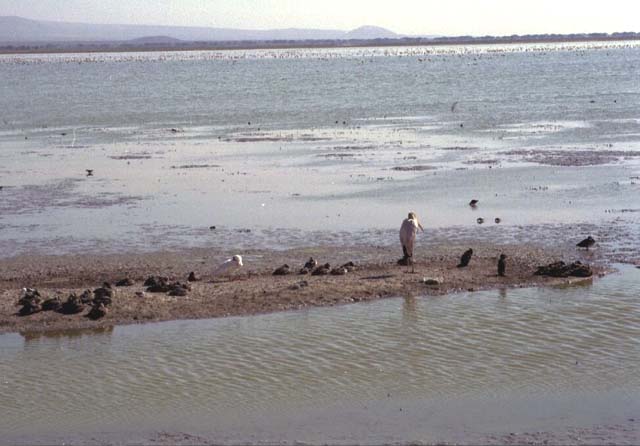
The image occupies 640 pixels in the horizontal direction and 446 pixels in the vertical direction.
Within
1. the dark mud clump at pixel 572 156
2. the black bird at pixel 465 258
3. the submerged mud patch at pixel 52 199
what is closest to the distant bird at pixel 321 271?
the black bird at pixel 465 258

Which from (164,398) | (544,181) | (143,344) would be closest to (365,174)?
(544,181)

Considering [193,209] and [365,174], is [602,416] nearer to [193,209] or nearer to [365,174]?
[193,209]

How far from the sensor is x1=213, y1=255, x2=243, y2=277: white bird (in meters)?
18.2

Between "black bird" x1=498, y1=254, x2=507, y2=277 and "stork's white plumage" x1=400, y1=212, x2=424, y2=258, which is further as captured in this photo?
"stork's white plumage" x1=400, y1=212, x2=424, y2=258

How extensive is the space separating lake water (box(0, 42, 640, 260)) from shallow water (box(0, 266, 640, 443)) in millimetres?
5320

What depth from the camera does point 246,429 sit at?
12.1 meters

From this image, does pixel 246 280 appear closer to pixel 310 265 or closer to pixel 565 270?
pixel 310 265

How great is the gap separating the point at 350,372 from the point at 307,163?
18.6m

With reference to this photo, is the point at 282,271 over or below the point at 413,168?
below

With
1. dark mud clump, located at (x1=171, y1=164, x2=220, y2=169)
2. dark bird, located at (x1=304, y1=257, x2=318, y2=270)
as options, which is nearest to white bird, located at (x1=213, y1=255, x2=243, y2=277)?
dark bird, located at (x1=304, y1=257, x2=318, y2=270)

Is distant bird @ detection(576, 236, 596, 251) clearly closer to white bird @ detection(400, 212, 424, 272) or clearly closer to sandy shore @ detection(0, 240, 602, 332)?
sandy shore @ detection(0, 240, 602, 332)

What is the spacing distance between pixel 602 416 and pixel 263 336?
5.13 meters

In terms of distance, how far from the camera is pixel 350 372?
13.9 metres

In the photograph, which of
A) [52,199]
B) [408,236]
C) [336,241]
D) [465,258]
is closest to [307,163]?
[52,199]
